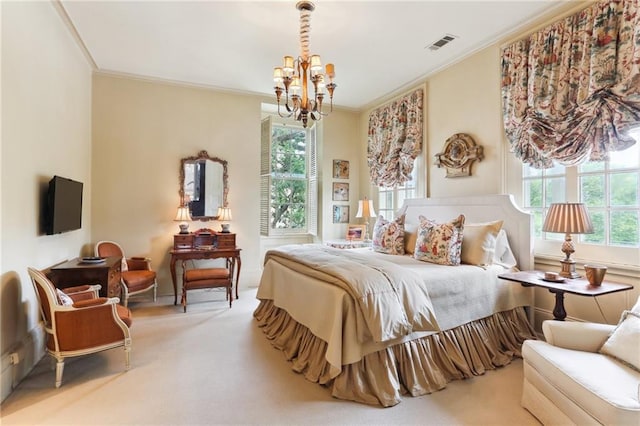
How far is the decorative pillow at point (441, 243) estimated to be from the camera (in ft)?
9.78

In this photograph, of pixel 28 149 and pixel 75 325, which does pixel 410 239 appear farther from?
pixel 28 149

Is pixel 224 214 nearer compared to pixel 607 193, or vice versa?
pixel 607 193

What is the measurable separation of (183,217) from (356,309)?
3413mm

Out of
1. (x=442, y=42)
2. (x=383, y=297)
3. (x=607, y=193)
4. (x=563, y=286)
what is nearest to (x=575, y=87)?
(x=607, y=193)

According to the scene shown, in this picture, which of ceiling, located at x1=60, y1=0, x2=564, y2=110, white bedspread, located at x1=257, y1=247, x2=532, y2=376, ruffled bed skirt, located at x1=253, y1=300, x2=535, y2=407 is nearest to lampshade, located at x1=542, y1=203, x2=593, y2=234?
white bedspread, located at x1=257, y1=247, x2=532, y2=376

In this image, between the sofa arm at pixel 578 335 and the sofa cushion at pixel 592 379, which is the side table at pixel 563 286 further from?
the sofa cushion at pixel 592 379

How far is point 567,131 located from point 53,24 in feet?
15.2

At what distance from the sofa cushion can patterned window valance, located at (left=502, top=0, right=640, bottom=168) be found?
1615 mm

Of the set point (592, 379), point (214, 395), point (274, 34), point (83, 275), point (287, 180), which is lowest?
point (214, 395)

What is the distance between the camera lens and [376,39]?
3.51 metres

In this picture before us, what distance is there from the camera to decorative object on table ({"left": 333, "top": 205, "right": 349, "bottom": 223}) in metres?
5.92

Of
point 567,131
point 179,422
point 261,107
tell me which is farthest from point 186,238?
point 567,131

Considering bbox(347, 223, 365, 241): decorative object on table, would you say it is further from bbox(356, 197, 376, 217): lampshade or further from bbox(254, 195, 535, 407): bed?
bbox(254, 195, 535, 407): bed

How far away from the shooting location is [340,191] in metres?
5.94
